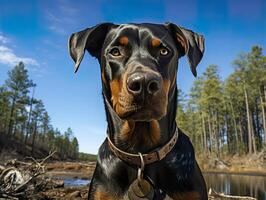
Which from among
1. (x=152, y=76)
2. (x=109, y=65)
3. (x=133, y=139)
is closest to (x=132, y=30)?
(x=109, y=65)

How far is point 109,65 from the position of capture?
288 centimetres

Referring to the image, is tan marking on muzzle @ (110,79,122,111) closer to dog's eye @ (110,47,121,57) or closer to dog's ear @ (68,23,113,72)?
dog's eye @ (110,47,121,57)

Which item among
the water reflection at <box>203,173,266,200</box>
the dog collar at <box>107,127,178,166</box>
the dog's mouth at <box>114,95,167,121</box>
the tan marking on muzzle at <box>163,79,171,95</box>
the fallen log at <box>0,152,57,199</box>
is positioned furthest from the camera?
the water reflection at <box>203,173,266,200</box>

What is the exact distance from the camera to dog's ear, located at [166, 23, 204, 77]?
313 cm

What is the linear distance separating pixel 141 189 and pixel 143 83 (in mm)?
994

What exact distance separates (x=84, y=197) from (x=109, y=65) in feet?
24.1

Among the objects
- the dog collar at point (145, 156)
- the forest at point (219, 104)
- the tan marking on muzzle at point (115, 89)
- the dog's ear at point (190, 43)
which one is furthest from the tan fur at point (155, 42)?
the forest at point (219, 104)

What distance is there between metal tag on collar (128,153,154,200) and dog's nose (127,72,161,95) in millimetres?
717

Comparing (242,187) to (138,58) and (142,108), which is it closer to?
(138,58)

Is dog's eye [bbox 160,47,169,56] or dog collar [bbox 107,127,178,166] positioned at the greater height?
dog's eye [bbox 160,47,169,56]

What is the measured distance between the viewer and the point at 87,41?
3.27 meters

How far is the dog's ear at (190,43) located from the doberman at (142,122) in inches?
0.4

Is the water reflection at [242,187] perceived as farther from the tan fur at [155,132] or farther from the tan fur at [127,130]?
the tan fur at [127,130]

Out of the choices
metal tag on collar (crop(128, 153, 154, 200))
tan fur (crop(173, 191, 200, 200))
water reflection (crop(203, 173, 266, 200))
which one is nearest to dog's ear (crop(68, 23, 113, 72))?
metal tag on collar (crop(128, 153, 154, 200))
